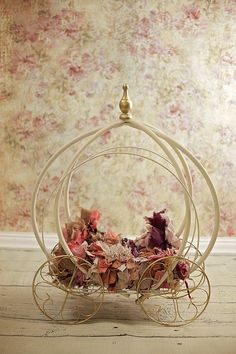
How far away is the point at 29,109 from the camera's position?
2840 mm

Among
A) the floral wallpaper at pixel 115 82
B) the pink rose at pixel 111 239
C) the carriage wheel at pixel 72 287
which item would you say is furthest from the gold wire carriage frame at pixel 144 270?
the floral wallpaper at pixel 115 82

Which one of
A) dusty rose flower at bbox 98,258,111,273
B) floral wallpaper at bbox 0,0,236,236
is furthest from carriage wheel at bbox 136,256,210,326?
floral wallpaper at bbox 0,0,236,236

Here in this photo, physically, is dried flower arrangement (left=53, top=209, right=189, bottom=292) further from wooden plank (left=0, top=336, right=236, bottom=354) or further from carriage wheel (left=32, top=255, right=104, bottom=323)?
wooden plank (left=0, top=336, right=236, bottom=354)

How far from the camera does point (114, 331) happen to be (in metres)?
1.78

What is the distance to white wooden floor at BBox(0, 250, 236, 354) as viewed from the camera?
165cm

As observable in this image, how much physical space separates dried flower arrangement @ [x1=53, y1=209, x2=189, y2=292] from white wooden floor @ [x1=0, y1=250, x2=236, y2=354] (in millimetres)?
149

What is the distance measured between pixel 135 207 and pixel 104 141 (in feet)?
1.32

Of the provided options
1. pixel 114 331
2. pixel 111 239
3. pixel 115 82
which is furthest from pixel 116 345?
pixel 115 82

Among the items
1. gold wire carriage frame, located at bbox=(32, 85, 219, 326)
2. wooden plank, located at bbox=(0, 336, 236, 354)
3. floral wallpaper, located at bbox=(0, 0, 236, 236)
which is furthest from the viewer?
floral wallpaper, located at bbox=(0, 0, 236, 236)

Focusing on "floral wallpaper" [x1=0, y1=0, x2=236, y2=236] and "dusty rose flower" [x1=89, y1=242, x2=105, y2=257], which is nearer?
"dusty rose flower" [x1=89, y1=242, x2=105, y2=257]

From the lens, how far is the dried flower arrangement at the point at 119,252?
1769 mm

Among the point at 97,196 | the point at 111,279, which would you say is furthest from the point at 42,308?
the point at 97,196

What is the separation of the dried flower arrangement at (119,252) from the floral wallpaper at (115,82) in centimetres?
97

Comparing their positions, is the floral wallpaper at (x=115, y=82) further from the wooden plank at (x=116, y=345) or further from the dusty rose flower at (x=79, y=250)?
the wooden plank at (x=116, y=345)
